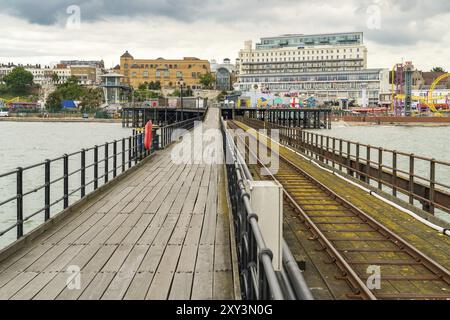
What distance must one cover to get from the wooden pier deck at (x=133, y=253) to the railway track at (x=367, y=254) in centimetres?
183

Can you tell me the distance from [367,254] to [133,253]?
4149 mm

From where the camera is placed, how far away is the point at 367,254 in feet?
31.6

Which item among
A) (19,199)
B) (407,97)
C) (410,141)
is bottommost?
(410,141)

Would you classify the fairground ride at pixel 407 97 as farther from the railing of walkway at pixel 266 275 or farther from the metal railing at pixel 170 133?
the railing of walkway at pixel 266 275

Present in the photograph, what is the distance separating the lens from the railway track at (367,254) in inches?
300

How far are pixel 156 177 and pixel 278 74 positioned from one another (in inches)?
7289

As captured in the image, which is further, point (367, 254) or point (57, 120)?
point (57, 120)

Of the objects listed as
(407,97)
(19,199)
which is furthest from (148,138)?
(407,97)

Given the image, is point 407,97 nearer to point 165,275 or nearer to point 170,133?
point 170,133

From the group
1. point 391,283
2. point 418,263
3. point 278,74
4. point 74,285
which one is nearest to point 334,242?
point 418,263

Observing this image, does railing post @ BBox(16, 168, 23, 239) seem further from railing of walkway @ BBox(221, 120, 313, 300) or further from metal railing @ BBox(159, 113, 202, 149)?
metal railing @ BBox(159, 113, 202, 149)

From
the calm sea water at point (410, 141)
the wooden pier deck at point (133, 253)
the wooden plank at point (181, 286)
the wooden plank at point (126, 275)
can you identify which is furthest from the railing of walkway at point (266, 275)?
the calm sea water at point (410, 141)

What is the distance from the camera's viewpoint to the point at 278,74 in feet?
650
